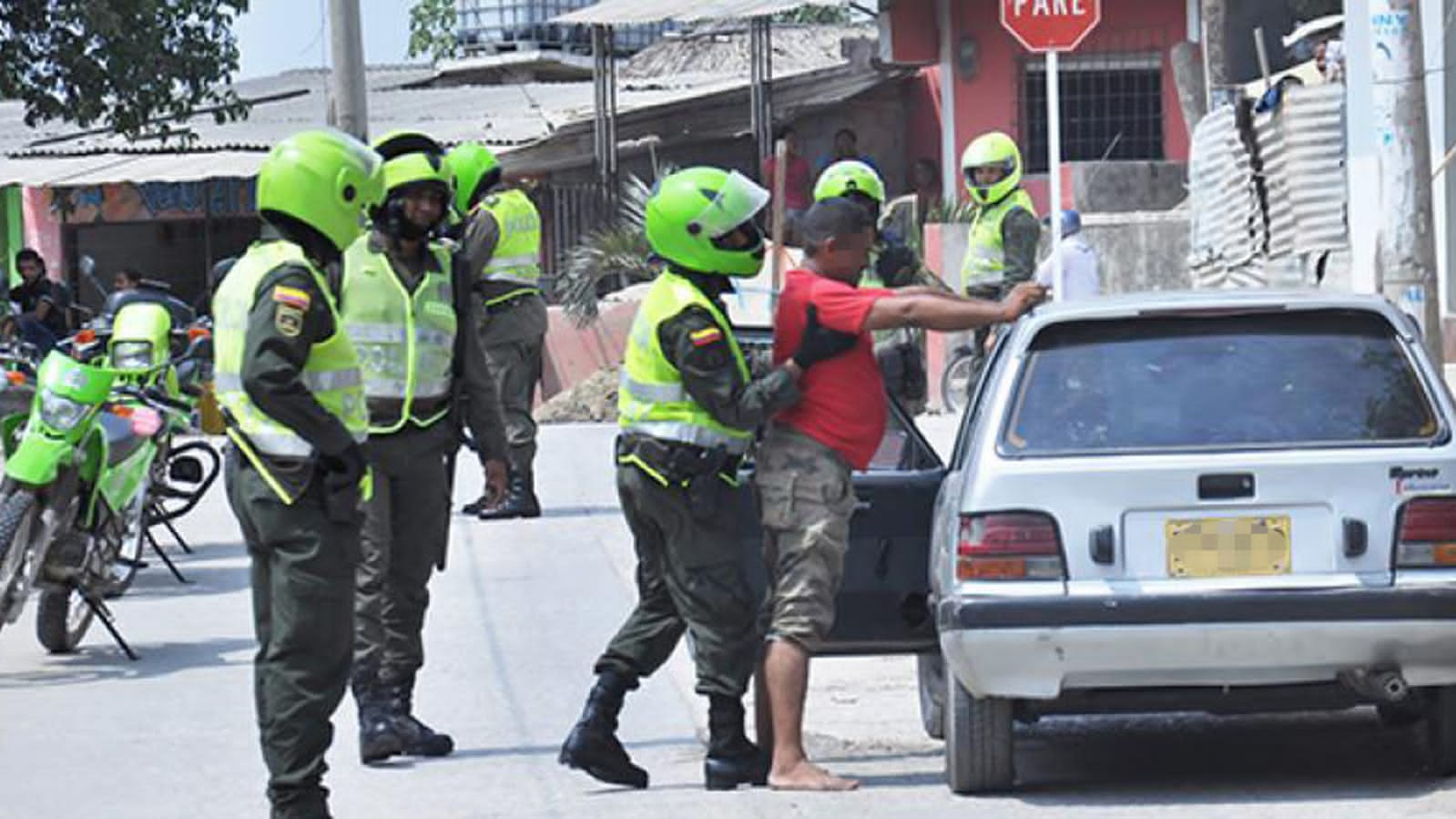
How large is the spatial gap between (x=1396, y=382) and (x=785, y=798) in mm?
2102

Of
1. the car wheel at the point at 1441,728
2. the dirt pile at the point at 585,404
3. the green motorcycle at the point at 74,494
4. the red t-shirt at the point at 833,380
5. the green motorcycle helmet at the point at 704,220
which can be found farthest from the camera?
the dirt pile at the point at 585,404

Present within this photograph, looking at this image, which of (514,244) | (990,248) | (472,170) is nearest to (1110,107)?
(514,244)

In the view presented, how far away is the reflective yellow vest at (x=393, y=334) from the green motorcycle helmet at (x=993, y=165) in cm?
518

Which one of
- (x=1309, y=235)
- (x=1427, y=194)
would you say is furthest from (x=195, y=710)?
(x=1309, y=235)

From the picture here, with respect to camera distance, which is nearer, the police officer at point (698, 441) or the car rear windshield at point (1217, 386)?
the car rear windshield at point (1217, 386)

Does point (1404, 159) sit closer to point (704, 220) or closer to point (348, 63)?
point (704, 220)

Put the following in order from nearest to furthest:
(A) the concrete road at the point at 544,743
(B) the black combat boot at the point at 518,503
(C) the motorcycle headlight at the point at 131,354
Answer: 1. (A) the concrete road at the point at 544,743
2. (C) the motorcycle headlight at the point at 131,354
3. (B) the black combat boot at the point at 518,503

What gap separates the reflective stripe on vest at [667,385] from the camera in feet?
27.3

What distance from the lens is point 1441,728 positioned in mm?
8023

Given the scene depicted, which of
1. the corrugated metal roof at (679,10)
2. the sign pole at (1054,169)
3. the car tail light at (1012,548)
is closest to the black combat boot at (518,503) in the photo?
the sign pole at (1054,169)

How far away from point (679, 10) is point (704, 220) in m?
17.9

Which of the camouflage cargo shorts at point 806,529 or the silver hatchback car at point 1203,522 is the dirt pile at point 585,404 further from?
the silver hatchback car at point 1203,522

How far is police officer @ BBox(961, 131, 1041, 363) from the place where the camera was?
14.0 m

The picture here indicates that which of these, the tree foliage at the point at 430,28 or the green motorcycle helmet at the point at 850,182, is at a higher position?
the tree foliage at the point at 430,28
